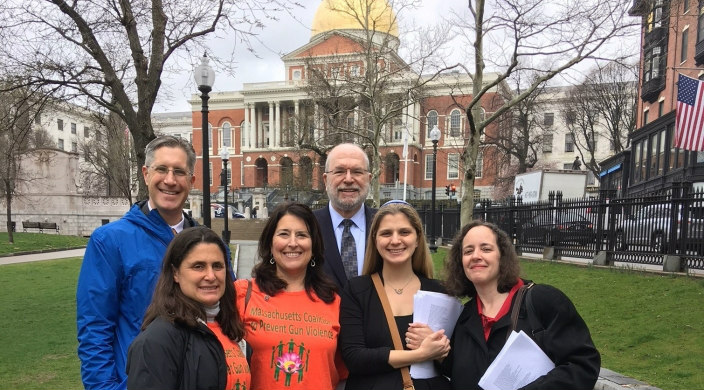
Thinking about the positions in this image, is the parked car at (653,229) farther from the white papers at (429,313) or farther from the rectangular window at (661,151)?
the rectangular window at (661,151)

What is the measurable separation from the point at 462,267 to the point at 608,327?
6.14 m

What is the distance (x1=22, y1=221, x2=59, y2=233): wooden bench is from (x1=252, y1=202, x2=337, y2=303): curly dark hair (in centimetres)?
3869

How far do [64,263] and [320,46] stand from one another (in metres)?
40.0

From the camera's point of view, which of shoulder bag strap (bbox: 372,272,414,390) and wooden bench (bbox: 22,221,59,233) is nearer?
shoulder bag strap (bbox: 372,272,414,390)

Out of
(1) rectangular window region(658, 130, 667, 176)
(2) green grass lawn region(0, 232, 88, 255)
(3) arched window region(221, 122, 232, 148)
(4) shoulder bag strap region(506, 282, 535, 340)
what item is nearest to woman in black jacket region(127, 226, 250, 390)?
(4) shoulder bag strap region(506, 282, 535, 340)

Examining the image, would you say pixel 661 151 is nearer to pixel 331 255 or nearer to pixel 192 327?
pixel 331 255

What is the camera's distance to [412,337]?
2.60 metres

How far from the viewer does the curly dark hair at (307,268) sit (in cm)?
282

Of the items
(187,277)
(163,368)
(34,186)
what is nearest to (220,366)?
(163,368)

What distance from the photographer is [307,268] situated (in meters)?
2.96

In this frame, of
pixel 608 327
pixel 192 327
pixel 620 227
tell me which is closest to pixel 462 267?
pixel 192 327

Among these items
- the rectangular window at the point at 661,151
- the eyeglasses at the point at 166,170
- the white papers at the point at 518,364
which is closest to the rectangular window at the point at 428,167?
the rectangular window at the point at 661,151

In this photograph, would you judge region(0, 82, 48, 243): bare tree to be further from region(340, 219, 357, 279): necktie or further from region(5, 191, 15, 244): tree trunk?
region(340, 219, 357, 279): necktie

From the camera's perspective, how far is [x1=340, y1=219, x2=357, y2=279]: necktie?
343cm
